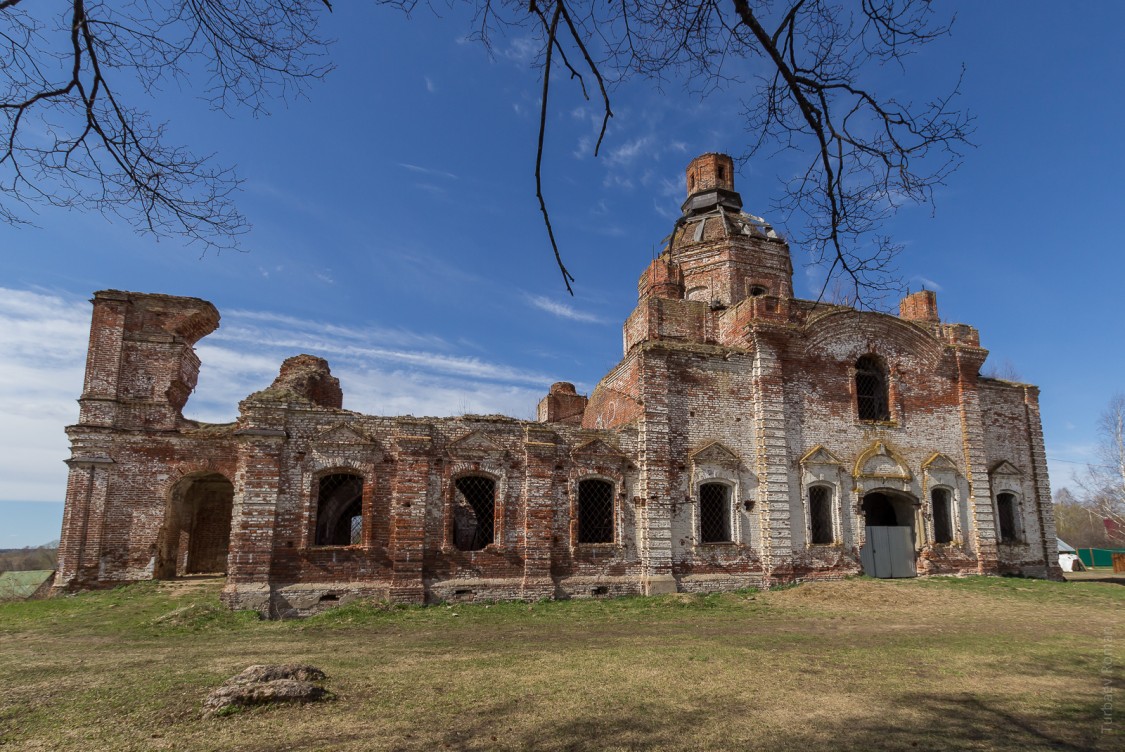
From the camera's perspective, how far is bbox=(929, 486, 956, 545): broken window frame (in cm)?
1805

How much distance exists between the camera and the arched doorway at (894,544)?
17078mm

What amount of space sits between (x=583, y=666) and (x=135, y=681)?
536 centimetres

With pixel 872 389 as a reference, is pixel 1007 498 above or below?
below

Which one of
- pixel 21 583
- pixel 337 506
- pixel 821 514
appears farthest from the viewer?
pixel 337 506

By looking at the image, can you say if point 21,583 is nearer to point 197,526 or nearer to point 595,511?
point 197,526

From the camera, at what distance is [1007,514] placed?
1958 centimetres

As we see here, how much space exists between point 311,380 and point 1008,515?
69.8ft

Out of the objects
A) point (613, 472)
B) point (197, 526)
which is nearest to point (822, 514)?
point (613, 472)

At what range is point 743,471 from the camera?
53.8 ft

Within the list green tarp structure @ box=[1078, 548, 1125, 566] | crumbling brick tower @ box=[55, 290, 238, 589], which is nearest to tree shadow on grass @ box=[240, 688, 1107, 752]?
crumbling brick tower @ box=[55, 290, 238, 589]

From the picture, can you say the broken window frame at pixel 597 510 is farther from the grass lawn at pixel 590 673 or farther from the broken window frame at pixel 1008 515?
the broken window frame at pixel 1008 515

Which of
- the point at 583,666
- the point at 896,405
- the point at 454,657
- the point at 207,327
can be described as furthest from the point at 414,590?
the point at 896,405

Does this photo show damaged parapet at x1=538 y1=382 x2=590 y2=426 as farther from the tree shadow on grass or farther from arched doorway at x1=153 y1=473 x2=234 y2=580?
the tree shadow on grass

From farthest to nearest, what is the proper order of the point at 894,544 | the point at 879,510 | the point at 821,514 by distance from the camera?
the point at 879,510 < the point at 894,544 < the point at 821,514
